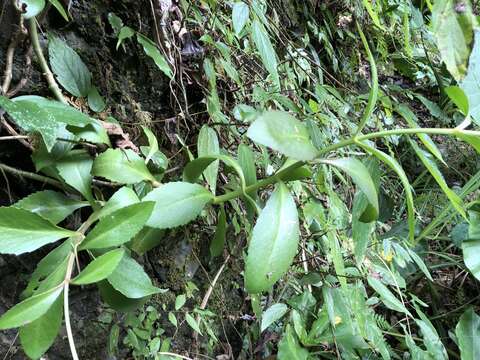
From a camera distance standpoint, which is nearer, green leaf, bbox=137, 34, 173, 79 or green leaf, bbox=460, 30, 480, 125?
green leaf, bbox=460, 30, 480, 125

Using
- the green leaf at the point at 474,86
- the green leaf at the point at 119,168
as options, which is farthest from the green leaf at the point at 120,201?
the green leaf at the point at 474,86

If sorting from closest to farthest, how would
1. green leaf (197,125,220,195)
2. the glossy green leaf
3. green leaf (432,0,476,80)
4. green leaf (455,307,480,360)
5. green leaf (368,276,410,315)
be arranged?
green leaf (432,0,476,80)
the glossy green leaf
green leaf (197,125,220,195)
green leaf (368,276,410,315)
green leaf (455,307,480,360)

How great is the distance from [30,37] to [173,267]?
47 centimetres

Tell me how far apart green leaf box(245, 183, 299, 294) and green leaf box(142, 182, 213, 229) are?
8 centimetres

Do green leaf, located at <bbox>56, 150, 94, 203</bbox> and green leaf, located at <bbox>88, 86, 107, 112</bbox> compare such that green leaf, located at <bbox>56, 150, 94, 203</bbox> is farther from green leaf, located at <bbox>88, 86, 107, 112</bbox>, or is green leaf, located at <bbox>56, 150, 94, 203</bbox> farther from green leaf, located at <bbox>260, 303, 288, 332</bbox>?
green leaf, located at <bbox>260, 303, 288, 332</bbox>

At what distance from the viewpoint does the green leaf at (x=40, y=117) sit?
450 mm

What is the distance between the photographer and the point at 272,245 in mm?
441

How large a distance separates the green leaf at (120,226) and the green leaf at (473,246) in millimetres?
1017

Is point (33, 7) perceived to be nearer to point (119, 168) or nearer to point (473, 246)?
point (119, 168)

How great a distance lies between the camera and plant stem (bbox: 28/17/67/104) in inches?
21.8

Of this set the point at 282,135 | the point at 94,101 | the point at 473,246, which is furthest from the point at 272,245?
the point at 473,246

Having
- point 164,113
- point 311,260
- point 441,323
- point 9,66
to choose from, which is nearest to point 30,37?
point 9,66

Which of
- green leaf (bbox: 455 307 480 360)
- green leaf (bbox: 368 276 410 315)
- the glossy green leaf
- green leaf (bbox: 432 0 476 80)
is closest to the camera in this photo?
green leaf (bbox: 432 0 476 80)

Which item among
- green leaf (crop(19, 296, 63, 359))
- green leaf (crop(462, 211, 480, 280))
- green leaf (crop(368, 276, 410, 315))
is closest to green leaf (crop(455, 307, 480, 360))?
green leaf (crop(462, 211, 480, 280))
